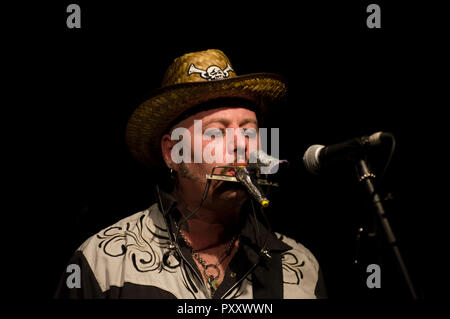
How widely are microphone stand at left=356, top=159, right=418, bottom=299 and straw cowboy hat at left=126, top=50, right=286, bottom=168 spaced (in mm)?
927

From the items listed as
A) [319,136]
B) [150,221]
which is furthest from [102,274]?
[319,136]

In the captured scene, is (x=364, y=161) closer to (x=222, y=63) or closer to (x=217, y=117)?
(x=217, y=117)

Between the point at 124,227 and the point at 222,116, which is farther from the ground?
the point at 222,116

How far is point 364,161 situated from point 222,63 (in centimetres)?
117

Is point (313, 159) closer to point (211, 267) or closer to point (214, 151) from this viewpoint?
point (214, 151)

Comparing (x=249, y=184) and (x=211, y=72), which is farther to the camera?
(x=211, y=72)

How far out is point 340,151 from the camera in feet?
4.14

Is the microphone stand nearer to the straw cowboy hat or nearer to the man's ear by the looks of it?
the straw cowboy hat

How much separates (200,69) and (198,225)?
0.93 meters

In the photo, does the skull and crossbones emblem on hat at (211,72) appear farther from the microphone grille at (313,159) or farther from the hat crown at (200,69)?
the microphone grille at (313,159)

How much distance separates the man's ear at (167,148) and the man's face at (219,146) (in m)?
0.10

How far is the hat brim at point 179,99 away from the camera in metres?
1.95

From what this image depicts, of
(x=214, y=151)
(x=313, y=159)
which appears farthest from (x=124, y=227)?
(x=313, y=159)

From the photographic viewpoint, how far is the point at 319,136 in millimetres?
2584
